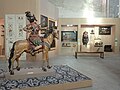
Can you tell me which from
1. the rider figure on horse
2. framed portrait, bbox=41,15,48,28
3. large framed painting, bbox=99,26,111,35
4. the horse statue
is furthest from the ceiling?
the rider figure on horse

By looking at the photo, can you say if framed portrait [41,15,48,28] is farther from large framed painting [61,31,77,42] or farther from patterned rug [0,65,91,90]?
patterned rug [0,65,91,90]

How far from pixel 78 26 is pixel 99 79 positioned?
28.3 feet

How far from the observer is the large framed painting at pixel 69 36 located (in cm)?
1446

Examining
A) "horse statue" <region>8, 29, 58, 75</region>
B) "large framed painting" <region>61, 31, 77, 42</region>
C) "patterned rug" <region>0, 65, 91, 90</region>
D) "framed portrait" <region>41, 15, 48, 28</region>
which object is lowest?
"patterned rug" <region>0, 65, 91, 90</region>

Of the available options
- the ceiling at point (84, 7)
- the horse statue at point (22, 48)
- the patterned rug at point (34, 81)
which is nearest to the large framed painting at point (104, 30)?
the ceiling at point (84, 7)

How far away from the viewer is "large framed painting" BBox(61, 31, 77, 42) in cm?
1446

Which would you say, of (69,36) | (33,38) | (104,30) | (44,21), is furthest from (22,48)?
(104,30)

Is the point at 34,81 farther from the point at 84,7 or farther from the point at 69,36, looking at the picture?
the point at 84,7

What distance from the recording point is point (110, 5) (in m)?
15.2

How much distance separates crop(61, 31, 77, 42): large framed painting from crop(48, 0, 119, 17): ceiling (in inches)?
58.9

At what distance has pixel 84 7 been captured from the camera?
14898mm

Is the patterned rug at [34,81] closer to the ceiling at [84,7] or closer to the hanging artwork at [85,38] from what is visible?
the hanging artwork at [85,38]

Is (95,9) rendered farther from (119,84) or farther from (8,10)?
(119,84)

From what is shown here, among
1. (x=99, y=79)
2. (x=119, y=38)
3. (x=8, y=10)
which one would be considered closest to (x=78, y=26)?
(x=119, y=38)
